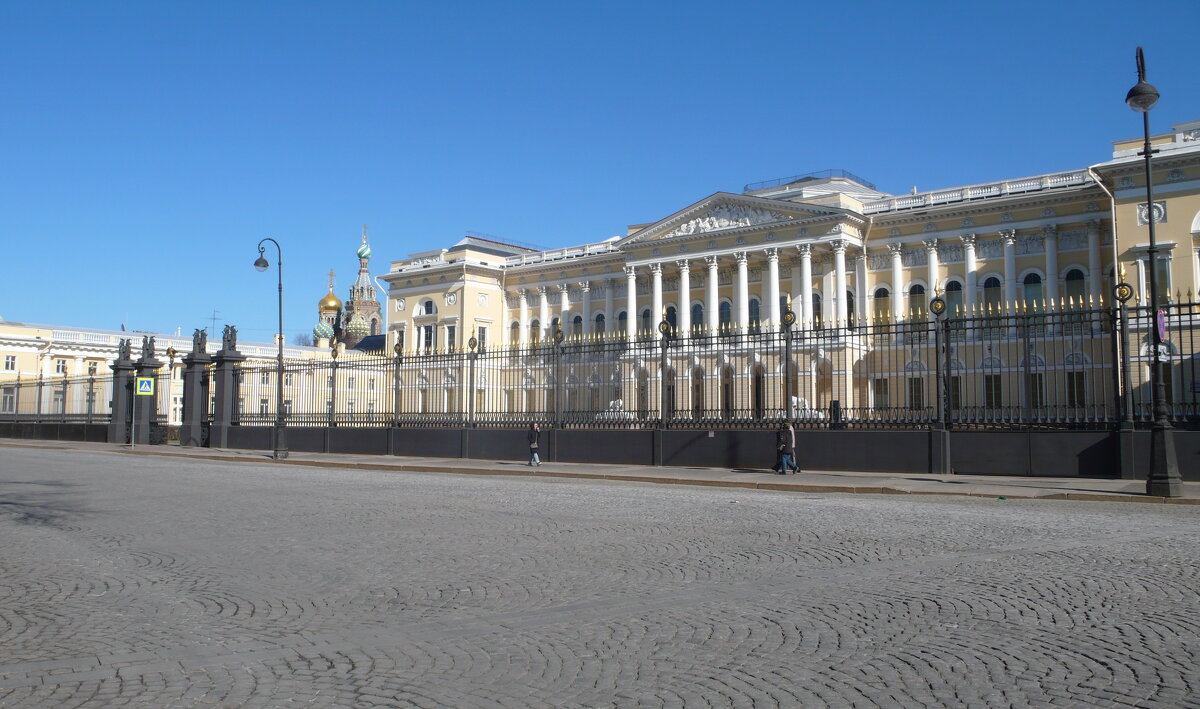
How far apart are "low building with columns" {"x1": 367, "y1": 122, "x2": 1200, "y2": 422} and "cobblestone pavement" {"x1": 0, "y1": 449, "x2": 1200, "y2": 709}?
33329 mm

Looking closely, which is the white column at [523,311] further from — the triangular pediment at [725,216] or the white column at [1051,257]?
the white column at [1051,257]

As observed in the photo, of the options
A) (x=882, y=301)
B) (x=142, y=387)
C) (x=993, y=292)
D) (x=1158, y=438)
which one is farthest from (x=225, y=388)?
(x=993, y=292)

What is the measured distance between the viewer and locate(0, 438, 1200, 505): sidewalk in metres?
16.5

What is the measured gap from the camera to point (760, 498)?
16.3 meters

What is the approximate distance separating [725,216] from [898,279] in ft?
39.4

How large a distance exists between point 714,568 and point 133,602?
14.9ft

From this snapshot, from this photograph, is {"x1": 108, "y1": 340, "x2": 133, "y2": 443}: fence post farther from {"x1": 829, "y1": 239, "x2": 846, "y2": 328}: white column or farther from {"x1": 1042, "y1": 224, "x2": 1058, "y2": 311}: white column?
{"x1": 1042, "y1": 224, "x2": 1058, "y2": 311}: white column

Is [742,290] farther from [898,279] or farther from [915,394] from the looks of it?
[915,394]

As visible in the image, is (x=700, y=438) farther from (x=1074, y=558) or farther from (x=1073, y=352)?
(x=1074, y=558)

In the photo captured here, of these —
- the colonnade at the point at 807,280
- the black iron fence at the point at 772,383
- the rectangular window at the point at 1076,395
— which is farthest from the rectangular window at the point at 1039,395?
the colonnade at the point at 807,280

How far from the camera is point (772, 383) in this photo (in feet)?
87.4

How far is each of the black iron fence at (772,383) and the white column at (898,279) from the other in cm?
2949

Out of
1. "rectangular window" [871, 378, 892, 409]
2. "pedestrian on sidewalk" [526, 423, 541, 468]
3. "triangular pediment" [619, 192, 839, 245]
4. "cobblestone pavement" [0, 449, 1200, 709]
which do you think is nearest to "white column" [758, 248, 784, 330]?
"triangular pediment" [619, 192, 839, 245]

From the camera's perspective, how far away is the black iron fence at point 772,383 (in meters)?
19.6
